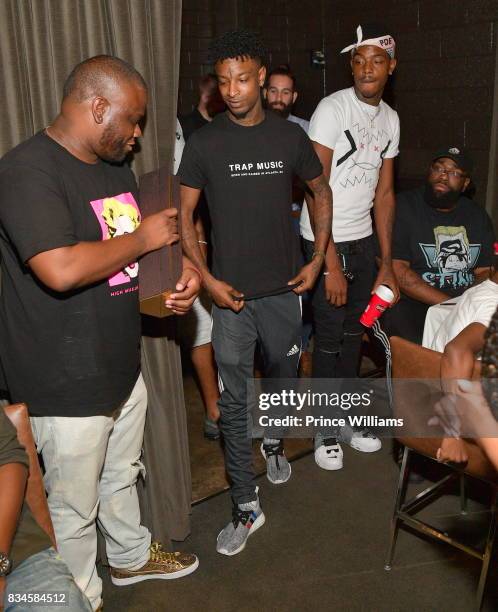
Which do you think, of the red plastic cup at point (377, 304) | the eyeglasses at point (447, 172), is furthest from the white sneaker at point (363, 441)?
the eyeglasses at point (447, 172)

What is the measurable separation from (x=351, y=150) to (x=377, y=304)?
709mm

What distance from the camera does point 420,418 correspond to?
2273 mm

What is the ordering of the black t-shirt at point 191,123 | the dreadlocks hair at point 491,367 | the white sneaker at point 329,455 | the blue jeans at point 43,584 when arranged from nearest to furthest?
the dreadlocks hair at point 491,367, the blue jeans at point 43,584, the white sneaker at point 329,455, the black t-shirt at point 191,123

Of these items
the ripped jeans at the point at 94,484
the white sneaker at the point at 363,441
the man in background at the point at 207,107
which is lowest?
the white sneaker at the point at 363,441

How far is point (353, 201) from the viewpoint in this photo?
123 inches

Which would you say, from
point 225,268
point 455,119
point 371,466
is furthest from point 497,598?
point 455,119

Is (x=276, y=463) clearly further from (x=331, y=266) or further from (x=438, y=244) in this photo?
(x=438, y=244)

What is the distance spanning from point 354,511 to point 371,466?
0.38 m

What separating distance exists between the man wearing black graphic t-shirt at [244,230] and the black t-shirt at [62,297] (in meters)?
0.52

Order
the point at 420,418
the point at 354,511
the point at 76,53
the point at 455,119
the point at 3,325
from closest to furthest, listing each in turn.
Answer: the point at 3,325 < the point at 76,53 < the point at 420,418 < the point at 354,511 < the point at 455,119

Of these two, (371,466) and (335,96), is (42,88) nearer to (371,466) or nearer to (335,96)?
(335,96)

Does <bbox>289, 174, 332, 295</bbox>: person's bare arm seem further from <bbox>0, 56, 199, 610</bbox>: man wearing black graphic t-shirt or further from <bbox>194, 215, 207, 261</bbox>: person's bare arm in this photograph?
<bbox>0, 56, 199, 610</bbox>: man wearing black graphic t-shirt

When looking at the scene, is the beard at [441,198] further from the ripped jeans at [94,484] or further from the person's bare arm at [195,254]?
the ripped jeans at [94,484]

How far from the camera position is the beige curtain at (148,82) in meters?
2.01
